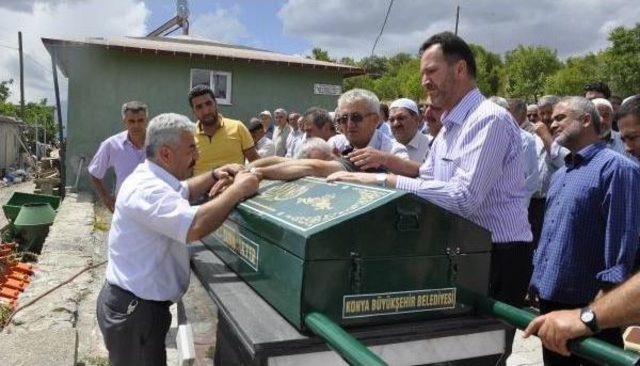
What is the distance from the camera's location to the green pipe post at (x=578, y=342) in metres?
1.43

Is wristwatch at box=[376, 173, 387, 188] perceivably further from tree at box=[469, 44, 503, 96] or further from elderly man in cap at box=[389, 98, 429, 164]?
tree at box=[469, 44, 503, 96]

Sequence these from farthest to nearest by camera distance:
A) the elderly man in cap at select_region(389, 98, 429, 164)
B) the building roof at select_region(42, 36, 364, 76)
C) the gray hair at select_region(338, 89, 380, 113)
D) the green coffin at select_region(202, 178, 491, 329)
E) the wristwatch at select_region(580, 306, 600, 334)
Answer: the building roof at select_region(42, 36, 364, 76) < the elderly man in cap at select_region(389, 98, 429, 164) < the gray hair at select_region(338, 89, 380, 113) < the green coffin at select_region(202, 178, 491, 329) < the wristwatch at select_region(580, 306, 600, 334)

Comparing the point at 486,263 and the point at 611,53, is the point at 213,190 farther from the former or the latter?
the point at 611,53

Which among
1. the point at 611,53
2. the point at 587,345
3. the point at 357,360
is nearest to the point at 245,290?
the point at 357,360

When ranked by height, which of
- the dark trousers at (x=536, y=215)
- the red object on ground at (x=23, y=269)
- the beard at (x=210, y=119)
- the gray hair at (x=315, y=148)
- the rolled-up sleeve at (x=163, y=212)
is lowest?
the red object on ground at (x=23, y=269)

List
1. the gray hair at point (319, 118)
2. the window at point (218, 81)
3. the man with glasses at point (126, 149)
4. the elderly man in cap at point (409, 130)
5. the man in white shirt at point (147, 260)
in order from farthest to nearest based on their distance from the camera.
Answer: the window at point (218, 81) → the man with glasses at point (126, 149) → the gray hair at point (319, 118) → the elderly man in cap at point (409, 130) → the man in white shirt at point (147, 260)

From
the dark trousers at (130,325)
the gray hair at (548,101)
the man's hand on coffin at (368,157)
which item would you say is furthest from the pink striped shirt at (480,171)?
the gray hair at (548,101)

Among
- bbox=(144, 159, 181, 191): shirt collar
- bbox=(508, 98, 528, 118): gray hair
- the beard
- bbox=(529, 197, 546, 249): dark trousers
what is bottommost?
bbox=(529, 197, 546, 249): dark trousers

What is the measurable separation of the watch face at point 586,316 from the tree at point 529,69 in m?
Answer: 46.7

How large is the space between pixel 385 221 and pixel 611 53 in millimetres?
39267

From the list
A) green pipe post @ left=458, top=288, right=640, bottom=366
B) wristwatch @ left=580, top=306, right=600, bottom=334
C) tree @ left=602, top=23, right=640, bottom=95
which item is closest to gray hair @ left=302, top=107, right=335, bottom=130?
green pipe post @ left=458, top=288, right=640, bottom=366

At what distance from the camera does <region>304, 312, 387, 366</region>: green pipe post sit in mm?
1350

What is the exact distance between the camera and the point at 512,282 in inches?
99.1

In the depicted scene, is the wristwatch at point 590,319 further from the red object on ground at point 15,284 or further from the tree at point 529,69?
the tree at point 529,69
